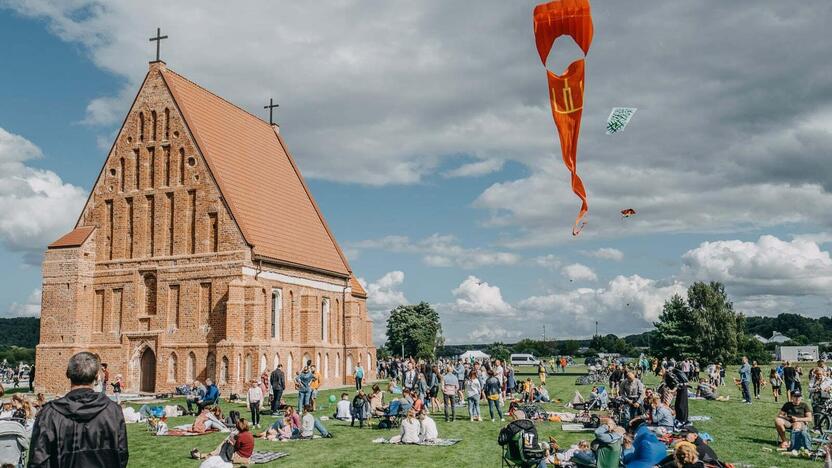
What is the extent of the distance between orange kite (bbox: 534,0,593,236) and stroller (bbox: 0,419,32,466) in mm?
9313

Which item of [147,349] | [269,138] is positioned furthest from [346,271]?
[147,349]

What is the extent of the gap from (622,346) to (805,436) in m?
116

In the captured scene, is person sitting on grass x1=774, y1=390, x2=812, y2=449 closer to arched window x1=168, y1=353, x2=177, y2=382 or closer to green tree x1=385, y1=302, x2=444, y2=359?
arched window x1=168, y1=353, x2=177, y2=382

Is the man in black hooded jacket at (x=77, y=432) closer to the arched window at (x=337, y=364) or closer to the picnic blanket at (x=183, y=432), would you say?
the picnic blanket at (x=183, y=432)

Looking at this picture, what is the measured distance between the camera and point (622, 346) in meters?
129

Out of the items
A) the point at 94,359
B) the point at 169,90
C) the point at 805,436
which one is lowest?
the point at 805,436

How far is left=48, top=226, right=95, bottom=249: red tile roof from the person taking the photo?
39312mm

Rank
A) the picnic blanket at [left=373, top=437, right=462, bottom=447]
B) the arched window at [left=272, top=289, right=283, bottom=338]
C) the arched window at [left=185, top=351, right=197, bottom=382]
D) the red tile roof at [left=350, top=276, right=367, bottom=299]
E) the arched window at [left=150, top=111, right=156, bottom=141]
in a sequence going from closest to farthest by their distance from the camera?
the picnic blanket at [left=373, top=437, right=462, bottom=447], the arched window at [left=185, top=351, right=197, bottom=382], the arched window at [left=272, top=289, right=283, bottom=338], the arched window at [left=150, top=111, right=156, bottom=141], the red tile roof at [left=350, top=276, right=367, bottom=299]

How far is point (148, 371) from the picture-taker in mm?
37750

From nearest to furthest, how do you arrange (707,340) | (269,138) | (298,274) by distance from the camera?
1. (298,274)
2. (269,138)
3. (707,340)

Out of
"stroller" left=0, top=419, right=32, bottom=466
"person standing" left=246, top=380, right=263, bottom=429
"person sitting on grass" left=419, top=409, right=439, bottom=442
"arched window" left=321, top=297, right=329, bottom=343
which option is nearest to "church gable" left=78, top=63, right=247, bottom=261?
"arched window" left=321, top=297, right=329, bottom=343

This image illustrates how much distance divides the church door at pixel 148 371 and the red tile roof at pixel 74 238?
7331mm

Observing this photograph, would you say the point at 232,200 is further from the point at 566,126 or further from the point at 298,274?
the point at 566,126

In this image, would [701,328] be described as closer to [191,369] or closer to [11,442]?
[191,369]
